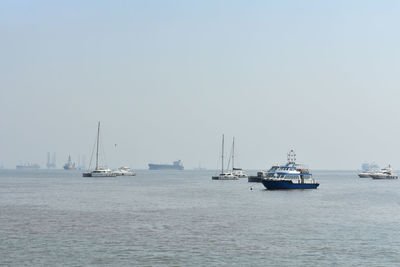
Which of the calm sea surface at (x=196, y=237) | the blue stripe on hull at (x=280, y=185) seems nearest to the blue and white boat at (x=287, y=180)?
the blue stripe on hull at (x=280, y=185)

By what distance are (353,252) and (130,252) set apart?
64.0 ft

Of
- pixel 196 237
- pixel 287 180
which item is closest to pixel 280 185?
pixel 287 180

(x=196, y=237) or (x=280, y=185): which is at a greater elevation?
(x=280, y=185)

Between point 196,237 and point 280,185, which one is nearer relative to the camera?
point 196,237

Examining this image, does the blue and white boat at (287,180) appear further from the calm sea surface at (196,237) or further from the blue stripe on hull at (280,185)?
the calm sea surface at (196,237)

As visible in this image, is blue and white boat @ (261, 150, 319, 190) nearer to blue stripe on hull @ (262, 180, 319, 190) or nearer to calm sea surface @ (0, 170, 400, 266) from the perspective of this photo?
blue stripe on hull @ (262, 180, 319, 190)

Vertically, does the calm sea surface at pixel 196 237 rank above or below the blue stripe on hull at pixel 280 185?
below

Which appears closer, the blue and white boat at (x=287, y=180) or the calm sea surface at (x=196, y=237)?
the calm sea surface at (x=196, y=237)

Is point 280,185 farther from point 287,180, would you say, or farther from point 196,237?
point 196,237

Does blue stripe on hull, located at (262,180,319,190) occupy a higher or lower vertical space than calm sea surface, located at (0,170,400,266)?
higher

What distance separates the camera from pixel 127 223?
66625 mm

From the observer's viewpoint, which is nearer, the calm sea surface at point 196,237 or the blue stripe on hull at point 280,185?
the calm sea surface at point 196,237

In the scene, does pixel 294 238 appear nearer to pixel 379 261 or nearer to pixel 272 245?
pixel 272 245

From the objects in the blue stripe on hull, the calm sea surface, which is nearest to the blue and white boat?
the blue stripe on hull
